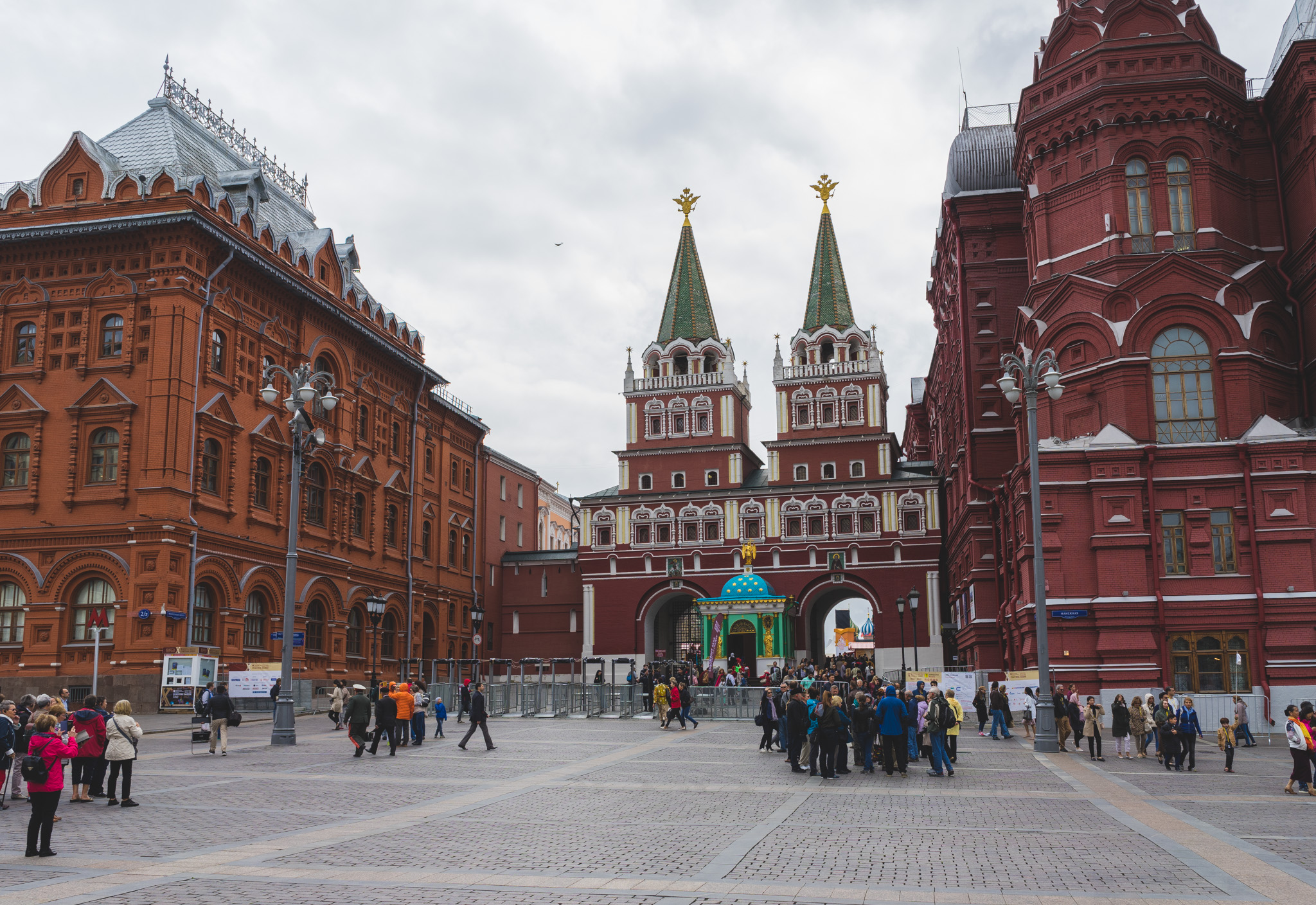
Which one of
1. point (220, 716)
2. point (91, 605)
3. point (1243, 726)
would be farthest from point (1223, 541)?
point (91, 605)

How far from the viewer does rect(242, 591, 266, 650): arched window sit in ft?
138

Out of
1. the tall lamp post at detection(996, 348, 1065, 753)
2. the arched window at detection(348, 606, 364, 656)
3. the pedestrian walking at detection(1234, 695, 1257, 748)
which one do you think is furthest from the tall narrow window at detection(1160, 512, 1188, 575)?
the arched window at detection(348, 606, 364, 656)

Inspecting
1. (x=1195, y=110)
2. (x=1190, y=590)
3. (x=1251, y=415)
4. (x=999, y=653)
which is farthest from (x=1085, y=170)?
(x=999, y=653)

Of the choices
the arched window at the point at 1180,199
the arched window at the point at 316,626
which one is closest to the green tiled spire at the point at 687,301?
the arched window at the point at 316,626

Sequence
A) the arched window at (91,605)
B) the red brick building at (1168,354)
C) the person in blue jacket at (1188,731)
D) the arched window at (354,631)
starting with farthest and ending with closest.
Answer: the arched window at (354,631)
the arched window at (91,605)
the red brick building at (1168,354)
the person in blue jacket at (1188,731)

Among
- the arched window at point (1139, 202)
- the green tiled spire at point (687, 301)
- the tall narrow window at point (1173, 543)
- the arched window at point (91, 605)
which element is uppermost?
the green tiled spire at point (687, 301)

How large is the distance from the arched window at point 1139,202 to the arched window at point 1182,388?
3.20 m

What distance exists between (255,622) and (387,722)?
20.7 metres

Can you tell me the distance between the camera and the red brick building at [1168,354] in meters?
34.5

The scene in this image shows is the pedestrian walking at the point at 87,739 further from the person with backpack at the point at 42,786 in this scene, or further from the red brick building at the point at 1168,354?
the red brick building at the point at 1168,354

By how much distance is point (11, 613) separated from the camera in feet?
125

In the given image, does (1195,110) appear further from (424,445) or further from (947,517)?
(424,445)

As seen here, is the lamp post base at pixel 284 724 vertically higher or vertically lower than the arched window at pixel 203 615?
lower

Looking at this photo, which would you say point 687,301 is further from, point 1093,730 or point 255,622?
point 1093,730
